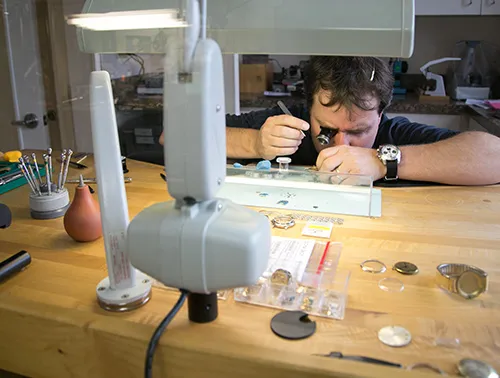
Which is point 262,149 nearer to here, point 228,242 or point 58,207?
point 58,207

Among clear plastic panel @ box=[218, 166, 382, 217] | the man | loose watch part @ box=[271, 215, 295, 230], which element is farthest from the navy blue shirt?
loose watch part @ box=[271, 215, 295, 230]

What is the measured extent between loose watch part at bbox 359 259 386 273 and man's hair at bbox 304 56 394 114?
2.45ft

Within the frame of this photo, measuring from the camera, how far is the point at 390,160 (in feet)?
4.41

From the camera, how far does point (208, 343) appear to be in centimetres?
60

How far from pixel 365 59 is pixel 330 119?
21cm

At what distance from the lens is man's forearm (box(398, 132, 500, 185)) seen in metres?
1.26

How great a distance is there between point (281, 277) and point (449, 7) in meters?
2.70

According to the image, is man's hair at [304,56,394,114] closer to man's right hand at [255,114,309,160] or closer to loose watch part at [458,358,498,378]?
man's right hand at [255,114,309,160]

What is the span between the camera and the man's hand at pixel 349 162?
1308 mm

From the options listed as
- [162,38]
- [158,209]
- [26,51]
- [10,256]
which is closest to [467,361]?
[158,209]

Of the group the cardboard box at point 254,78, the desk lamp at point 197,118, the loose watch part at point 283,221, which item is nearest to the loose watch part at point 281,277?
the desk lamp at point 197,118

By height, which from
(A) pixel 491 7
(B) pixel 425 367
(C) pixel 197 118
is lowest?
(B) pixel 425 367

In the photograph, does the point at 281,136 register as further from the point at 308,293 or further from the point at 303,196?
the point at 308,293

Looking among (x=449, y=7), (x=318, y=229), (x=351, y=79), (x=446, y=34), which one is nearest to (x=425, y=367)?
(x=318, y=229)
